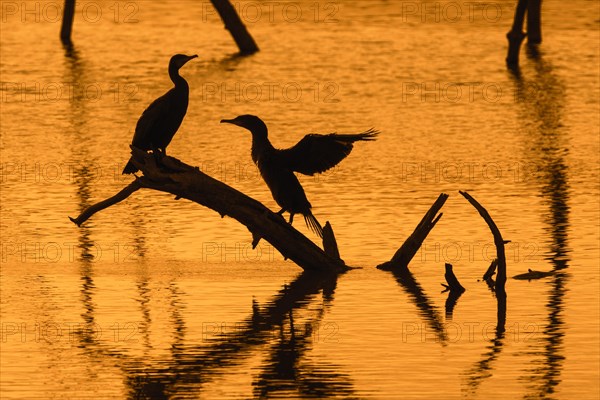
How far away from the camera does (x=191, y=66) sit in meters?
38.2

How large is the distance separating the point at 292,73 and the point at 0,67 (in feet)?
19.9

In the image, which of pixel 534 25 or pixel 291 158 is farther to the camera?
pixel 534 25

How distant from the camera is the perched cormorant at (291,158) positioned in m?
16.6

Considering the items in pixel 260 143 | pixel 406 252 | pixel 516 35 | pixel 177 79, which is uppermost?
pixel 516 35

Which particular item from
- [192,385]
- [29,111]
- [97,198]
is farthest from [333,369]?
[29,111]

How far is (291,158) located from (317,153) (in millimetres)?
313

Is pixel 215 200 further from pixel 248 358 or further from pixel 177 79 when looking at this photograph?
pixel 248 358

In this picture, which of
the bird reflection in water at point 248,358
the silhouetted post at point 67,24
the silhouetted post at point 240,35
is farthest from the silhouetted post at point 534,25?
the bird reflection in water at point 248,358

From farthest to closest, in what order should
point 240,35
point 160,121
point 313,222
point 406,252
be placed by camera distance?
point 240,35, point 406,252, point 313,222, point 160,121

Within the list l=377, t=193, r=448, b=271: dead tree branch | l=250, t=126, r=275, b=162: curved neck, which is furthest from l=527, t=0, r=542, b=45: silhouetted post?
l=250, t=126, r=275, b=162: curved neck

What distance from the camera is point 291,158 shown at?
16969 millimetres

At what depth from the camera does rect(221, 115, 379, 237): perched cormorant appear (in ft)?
54.6

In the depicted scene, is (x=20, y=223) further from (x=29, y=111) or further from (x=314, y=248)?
(x=29, y=111)

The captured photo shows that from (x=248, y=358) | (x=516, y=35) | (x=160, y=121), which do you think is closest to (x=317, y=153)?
(x=160, y=121)
